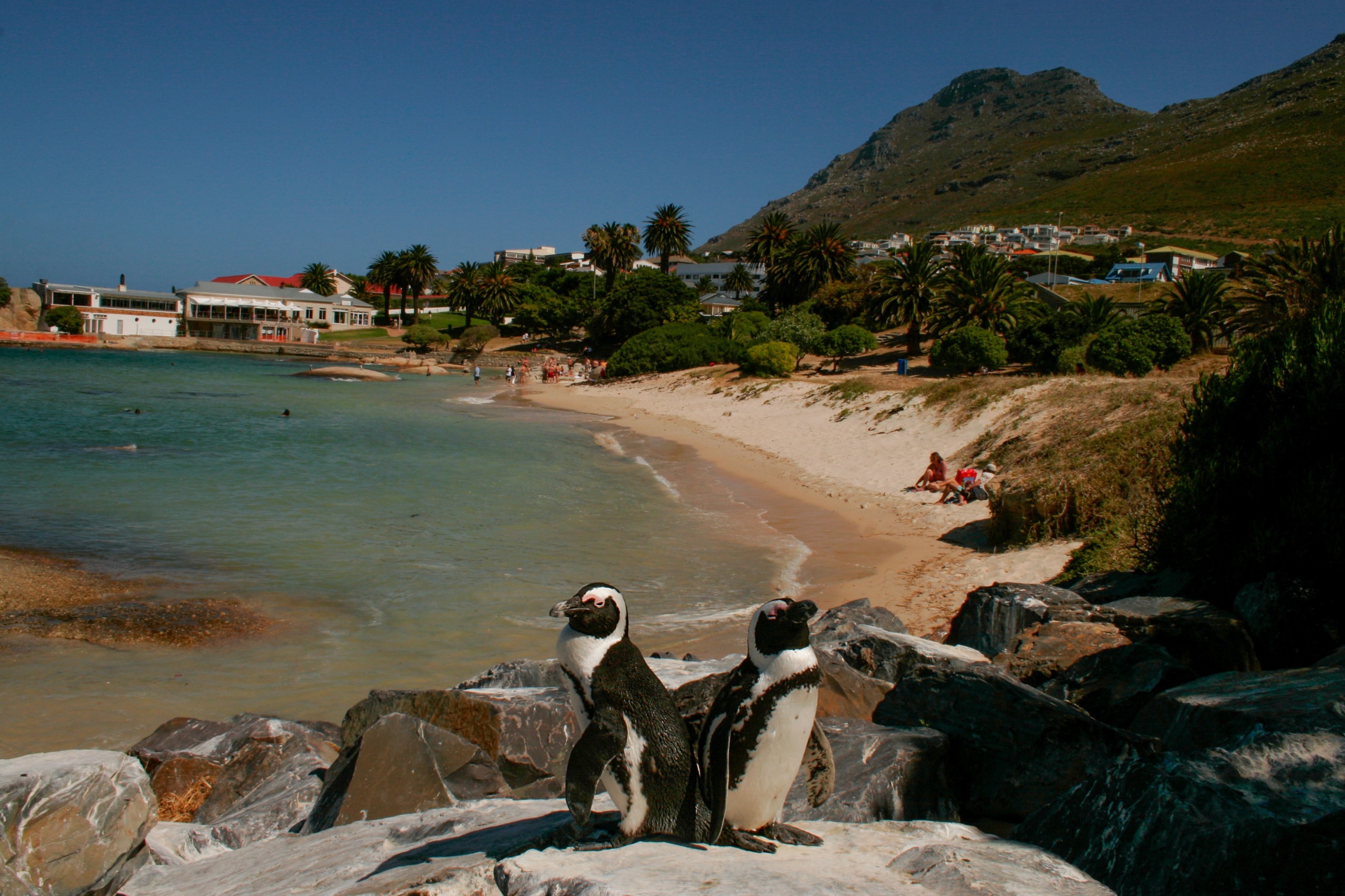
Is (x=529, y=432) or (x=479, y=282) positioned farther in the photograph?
(x=479, y=282)

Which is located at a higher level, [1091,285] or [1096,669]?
[1091,285]

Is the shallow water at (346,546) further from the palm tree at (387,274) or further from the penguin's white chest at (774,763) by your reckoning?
the palm tree at (387,274)

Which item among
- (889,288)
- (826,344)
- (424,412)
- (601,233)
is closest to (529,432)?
(424,412)

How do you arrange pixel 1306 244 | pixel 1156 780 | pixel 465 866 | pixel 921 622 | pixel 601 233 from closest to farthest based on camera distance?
pixel 465 866, pixel 1156 780, pixel 921 622, pixel 1306 244, pixel 601 233

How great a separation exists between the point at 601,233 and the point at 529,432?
60511 mm

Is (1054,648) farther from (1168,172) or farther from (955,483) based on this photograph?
(1168,172)

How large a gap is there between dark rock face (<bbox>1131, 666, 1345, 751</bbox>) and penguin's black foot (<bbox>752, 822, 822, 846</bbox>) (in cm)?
194

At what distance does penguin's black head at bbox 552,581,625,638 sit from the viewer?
3.11 meters

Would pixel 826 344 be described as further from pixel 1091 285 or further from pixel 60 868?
pixel 60 868

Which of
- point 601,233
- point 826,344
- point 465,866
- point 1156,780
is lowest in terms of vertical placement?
point 465,866

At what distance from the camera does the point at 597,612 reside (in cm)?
313

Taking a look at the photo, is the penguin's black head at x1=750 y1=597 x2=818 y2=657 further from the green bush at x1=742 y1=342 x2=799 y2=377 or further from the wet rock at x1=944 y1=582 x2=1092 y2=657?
the green bush at x1=742 y1=342 x2=799 y2=377

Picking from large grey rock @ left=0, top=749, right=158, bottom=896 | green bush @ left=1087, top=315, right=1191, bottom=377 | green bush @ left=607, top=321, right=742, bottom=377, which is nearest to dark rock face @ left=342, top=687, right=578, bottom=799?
large grey rock @ left=0, top=749, right=158, bottom=896

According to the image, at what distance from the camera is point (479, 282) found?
9525 centimetres
